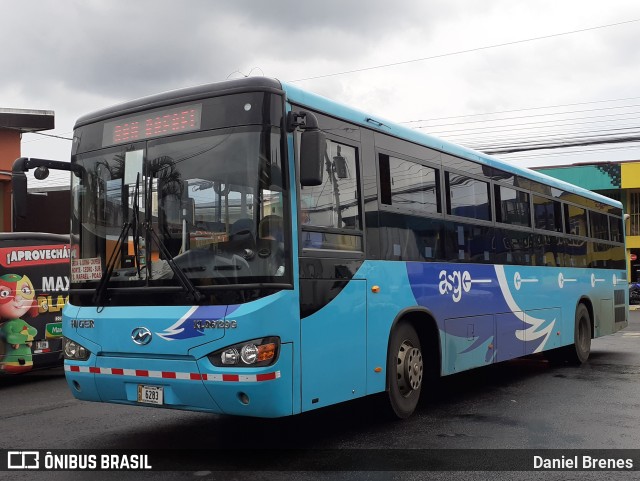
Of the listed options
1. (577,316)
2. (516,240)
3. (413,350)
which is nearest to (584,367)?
(577,316)

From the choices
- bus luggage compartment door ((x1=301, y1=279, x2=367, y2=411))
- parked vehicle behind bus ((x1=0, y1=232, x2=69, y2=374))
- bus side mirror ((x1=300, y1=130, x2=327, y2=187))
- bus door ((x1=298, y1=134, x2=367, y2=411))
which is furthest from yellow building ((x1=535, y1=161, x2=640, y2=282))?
bus side mirror ((x1=300, y1=130, x2=327, y2=187))

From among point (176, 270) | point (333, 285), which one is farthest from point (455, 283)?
point (176, 270)

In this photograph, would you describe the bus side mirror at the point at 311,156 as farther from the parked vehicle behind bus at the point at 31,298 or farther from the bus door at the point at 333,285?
the parked vehicle behind bus at the point at 31,298

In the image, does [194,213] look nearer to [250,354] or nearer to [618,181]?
[250,354]

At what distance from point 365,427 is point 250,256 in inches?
103

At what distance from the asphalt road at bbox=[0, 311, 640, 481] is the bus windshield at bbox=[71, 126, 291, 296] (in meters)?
1.59

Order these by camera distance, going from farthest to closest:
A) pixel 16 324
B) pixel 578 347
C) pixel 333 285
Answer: pixel 578 347 < pixel 16 324 < pixel 333 285

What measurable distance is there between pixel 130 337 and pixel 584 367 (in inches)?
348

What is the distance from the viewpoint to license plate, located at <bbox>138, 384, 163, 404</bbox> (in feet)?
19.1

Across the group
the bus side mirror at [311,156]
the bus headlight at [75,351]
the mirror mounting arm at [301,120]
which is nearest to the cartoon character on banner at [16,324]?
the bus headlight at [75,351]

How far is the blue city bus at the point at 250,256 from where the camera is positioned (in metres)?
5.63

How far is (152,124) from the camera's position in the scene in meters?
6.29

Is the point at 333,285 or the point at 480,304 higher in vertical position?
the point at 333,285

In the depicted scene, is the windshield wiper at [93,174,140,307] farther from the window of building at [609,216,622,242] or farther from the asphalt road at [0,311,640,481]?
the window of building at [609,216,622,242]
